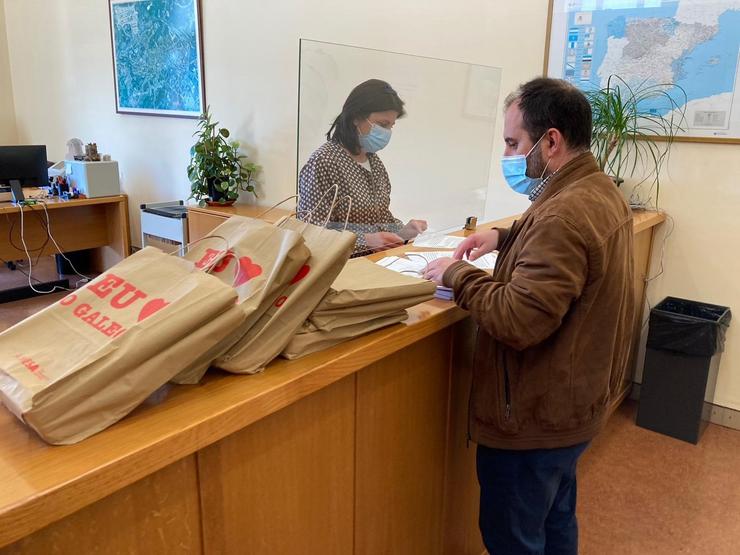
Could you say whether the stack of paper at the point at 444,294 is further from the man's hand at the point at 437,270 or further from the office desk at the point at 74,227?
the office desk at the point at 74,227

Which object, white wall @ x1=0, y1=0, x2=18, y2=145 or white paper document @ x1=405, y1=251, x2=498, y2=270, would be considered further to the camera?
white wall @ x1=0, y1=0, x2=18, y2=145

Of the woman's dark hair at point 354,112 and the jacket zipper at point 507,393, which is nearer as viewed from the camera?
the jacket zipper at point 507,393

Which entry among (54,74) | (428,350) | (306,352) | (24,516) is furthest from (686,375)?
(54,74)

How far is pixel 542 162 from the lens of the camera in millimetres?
1328

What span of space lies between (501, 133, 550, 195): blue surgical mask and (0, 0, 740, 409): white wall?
1614 mm

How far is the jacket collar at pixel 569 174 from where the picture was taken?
1.27 m

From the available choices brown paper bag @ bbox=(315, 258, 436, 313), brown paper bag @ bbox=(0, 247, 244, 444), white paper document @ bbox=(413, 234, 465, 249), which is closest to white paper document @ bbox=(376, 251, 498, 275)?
white paper document @ bbox=(413, 234, 465, 249)

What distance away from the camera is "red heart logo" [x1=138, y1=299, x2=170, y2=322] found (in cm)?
86

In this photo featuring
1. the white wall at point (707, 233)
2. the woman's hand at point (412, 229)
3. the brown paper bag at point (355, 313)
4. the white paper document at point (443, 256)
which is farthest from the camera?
the white wall at point (707, 233)

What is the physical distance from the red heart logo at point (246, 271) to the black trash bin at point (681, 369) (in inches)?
86.5

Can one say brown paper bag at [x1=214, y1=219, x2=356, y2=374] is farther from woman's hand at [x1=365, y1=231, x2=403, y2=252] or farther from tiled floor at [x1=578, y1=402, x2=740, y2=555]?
tiled floor at [x1=578, y1=402, x2=740, y2=555]

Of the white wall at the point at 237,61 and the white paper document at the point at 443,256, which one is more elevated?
the white wall at the point at 237,61

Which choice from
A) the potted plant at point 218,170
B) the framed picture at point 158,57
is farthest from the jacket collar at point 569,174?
the framed picture at point 158,57

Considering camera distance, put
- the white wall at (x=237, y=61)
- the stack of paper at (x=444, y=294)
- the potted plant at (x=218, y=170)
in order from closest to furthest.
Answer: the stack of paper at (x=444, y=294)
the white wall at (x=237, y=61)
the potted plant at (x=218, y=170)
